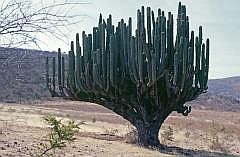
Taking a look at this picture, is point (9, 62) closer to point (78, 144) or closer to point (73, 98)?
point (78, 144)

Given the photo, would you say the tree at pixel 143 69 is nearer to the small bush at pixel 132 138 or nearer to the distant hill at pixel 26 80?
the small bush at pixel 132 138

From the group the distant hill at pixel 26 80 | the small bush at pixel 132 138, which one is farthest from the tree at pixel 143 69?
the distant hill at pixel 26 80

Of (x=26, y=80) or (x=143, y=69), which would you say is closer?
(x=26, y=80)

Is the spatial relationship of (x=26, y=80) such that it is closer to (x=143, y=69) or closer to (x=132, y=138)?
(x=143, y=69)

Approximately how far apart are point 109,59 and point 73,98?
7.80ft

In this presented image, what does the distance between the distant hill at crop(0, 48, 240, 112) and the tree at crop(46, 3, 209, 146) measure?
1386 millimetres

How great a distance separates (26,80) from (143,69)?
8580mm

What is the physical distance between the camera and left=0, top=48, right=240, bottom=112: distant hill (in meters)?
6.25

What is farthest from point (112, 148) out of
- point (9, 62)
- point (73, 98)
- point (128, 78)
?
point (9, 62)

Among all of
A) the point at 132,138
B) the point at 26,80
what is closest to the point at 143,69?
the point at 132,138

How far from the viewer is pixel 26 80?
23.2 ft

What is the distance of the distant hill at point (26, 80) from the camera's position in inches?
246

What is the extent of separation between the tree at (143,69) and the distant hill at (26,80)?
4.55ft

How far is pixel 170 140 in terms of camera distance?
1962cm
